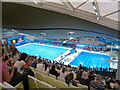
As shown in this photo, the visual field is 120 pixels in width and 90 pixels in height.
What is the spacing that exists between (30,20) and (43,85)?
545 cm

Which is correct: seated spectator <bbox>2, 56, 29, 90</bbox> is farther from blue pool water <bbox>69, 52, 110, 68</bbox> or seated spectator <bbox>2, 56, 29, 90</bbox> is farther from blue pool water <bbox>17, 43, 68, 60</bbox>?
blue pool water <bbox>17, 43, 68, 60</bbox>

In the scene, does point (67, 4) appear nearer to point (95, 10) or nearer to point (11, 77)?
point (95, 10)

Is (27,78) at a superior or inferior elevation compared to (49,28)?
inferior

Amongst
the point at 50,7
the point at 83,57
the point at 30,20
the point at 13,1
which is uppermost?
the point at 13,1

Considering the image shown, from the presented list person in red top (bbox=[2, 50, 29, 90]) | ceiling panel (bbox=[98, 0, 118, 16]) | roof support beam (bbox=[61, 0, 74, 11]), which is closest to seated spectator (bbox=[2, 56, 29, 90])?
person in red top (bbox=[2, 50, 29, 90])

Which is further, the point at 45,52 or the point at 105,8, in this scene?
the point at 45,52

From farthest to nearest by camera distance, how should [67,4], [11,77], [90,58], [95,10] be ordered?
[90,58] < [67,4] < [95,10] < [11,77]

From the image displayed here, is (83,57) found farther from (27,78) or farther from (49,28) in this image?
(27,78)

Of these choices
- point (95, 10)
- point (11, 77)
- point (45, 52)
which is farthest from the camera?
point (45, 52)

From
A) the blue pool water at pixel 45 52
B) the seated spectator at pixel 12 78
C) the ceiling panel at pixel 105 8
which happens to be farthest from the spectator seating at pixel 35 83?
the blue pool water at pixel 45 52

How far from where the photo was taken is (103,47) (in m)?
19.0

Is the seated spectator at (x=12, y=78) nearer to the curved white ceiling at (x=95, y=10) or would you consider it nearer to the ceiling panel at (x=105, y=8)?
the curved white ceiling at (x=95, y=10)

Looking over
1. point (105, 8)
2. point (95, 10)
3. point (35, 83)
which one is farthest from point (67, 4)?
point (35, 83)

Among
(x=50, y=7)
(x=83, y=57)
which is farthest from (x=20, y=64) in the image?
(x=83, y=57)
